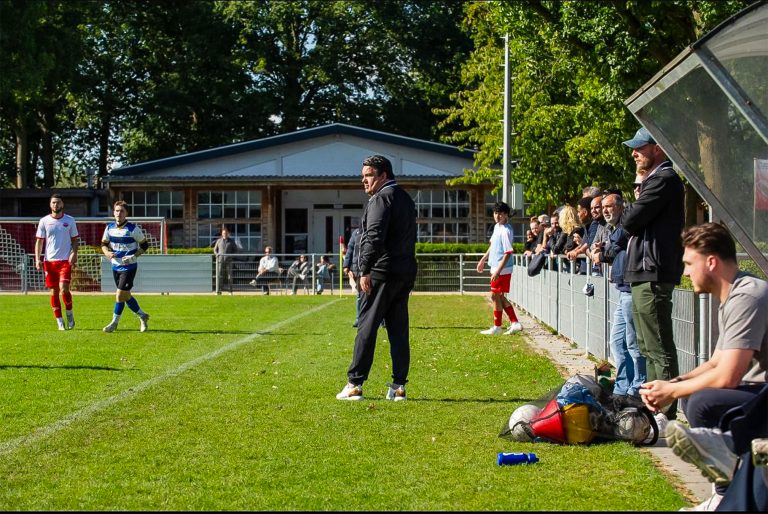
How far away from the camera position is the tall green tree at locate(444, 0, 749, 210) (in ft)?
74.1

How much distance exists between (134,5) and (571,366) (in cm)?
4750

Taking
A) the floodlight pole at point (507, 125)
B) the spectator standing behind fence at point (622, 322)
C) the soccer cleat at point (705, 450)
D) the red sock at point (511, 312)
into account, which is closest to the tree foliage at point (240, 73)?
the floodlight pole at point (507, 125)

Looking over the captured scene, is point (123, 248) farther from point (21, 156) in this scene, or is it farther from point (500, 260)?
point (21, 156)

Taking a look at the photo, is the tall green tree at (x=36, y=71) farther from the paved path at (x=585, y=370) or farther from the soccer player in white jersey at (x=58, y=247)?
the soccer player in white jersey at (x=58, y=247)

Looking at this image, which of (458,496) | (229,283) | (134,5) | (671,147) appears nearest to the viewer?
(458,496)

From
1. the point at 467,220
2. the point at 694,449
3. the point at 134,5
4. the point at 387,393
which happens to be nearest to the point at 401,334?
the point at 387,393

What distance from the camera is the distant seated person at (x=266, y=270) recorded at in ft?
116

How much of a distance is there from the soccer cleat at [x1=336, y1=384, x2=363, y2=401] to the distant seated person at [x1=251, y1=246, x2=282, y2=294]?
25527 millimetres

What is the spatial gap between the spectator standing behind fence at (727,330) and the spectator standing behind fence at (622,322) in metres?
3.40

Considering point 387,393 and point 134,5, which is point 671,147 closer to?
point 387,393

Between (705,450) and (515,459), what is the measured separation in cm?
184

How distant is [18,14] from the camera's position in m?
44.4

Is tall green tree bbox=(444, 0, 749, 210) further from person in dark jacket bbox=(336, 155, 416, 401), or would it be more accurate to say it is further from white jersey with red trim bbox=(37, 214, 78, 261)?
person in dark jacket bbox=(336, 155, 416, 401)

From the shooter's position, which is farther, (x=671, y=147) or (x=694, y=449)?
(x=671, y=147)
